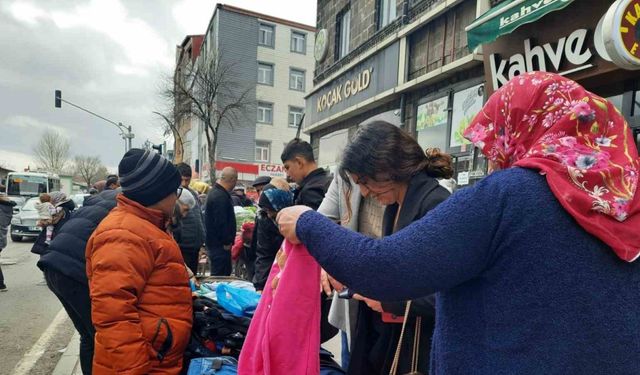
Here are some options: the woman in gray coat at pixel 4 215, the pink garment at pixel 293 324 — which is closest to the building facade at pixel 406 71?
the pink garment at pixel 293 324

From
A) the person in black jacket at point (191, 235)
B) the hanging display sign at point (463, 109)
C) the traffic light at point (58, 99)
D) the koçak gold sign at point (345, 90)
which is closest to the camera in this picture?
the person in black jacket at point (191, 235)

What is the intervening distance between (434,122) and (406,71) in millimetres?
1286

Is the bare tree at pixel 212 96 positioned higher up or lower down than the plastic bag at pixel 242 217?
higher up

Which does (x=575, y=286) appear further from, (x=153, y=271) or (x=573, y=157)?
(x=153, y=271)

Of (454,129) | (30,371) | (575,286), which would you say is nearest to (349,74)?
(454,129)

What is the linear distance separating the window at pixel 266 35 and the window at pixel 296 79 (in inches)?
91.2

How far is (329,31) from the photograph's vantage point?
12.1 meters

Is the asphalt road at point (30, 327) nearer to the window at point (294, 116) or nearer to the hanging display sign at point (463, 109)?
the hanging display sign at point (463, 109)

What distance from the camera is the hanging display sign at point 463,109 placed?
6.41m

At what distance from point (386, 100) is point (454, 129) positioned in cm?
222

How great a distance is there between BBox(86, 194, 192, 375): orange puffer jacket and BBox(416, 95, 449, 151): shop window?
594 cm

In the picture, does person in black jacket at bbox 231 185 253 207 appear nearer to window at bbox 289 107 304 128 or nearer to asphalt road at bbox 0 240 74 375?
asphalt road at bbox 0 240 74 375

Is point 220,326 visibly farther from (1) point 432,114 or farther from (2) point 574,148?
(1) point 432,114

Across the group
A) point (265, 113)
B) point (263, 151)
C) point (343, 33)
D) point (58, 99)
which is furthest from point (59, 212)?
point (265, 113)
